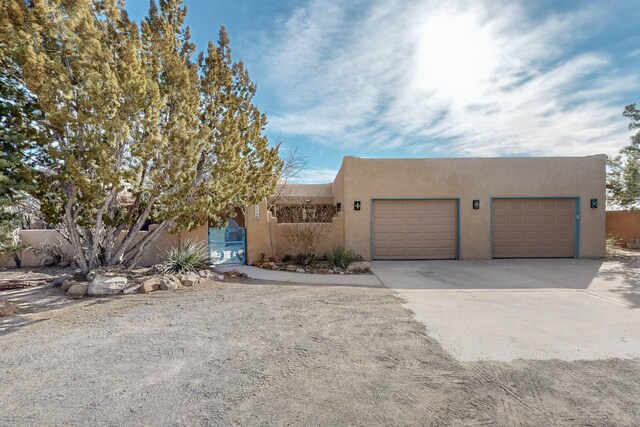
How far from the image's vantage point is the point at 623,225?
1513cm

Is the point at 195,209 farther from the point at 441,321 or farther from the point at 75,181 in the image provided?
the point at 441,321

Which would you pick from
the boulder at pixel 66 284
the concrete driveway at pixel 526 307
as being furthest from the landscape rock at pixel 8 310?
the concrete driveway at pixel 526 307

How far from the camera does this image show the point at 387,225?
37.6 ft

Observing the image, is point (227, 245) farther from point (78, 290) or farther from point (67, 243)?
point (67, 243)

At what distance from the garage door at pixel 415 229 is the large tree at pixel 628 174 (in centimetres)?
803

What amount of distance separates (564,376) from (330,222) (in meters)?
8.86

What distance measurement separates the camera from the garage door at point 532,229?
1155 centimetres

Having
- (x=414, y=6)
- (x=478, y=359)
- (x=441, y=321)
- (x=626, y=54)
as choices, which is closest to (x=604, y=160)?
(x=626, y=54)

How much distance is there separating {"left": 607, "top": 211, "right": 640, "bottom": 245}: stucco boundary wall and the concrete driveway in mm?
6757

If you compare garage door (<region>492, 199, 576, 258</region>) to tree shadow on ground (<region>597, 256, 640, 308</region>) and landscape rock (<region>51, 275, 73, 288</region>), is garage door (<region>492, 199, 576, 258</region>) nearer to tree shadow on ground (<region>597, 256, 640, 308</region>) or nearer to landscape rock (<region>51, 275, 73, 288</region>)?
tree shadow on ground (<region>597, 256, 640, 308</region>)

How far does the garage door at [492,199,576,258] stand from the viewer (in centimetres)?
1155

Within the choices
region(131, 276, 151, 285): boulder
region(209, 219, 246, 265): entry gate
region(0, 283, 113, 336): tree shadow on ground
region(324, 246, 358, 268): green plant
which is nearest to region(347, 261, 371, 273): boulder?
region(324, 246, 358, 268): green plant

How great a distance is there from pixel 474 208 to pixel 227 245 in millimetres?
9100

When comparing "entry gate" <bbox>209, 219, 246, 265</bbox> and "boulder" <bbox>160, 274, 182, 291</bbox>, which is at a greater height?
"entry gate" <bbox>209, 219, 246, 265</bbox>
